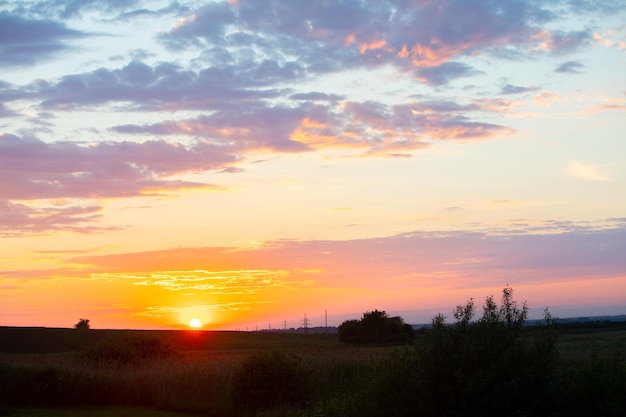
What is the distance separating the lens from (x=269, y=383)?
24.3 meters

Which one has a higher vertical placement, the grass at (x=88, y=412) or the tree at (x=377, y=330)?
the tree at (x=377, y=330)

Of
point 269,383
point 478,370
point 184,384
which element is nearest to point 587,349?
point 269,383

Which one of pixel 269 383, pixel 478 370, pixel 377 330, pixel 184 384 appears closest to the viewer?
pixel 478 370

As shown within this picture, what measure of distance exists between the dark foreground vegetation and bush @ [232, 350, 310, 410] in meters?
0.04

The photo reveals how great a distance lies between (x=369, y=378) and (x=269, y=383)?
24.3ft

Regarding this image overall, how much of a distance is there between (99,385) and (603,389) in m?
20.3

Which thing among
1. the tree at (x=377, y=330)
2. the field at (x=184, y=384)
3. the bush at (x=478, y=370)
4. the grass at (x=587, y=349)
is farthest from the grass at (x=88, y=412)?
the tree at (x=377, y=330)

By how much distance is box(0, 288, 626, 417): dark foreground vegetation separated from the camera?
13.3m

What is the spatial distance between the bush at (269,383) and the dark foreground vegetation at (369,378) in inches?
1.4

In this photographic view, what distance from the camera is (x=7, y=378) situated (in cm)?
2852

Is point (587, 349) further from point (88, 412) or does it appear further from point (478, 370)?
point (478, 370)

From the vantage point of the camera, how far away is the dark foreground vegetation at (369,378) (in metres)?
13.3

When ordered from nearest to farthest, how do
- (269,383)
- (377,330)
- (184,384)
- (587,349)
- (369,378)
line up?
(369,378) → (269,383) → (184,384) → (587,349) → (377,330)

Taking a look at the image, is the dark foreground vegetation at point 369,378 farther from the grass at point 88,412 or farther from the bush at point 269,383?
the grass at point 88,412
